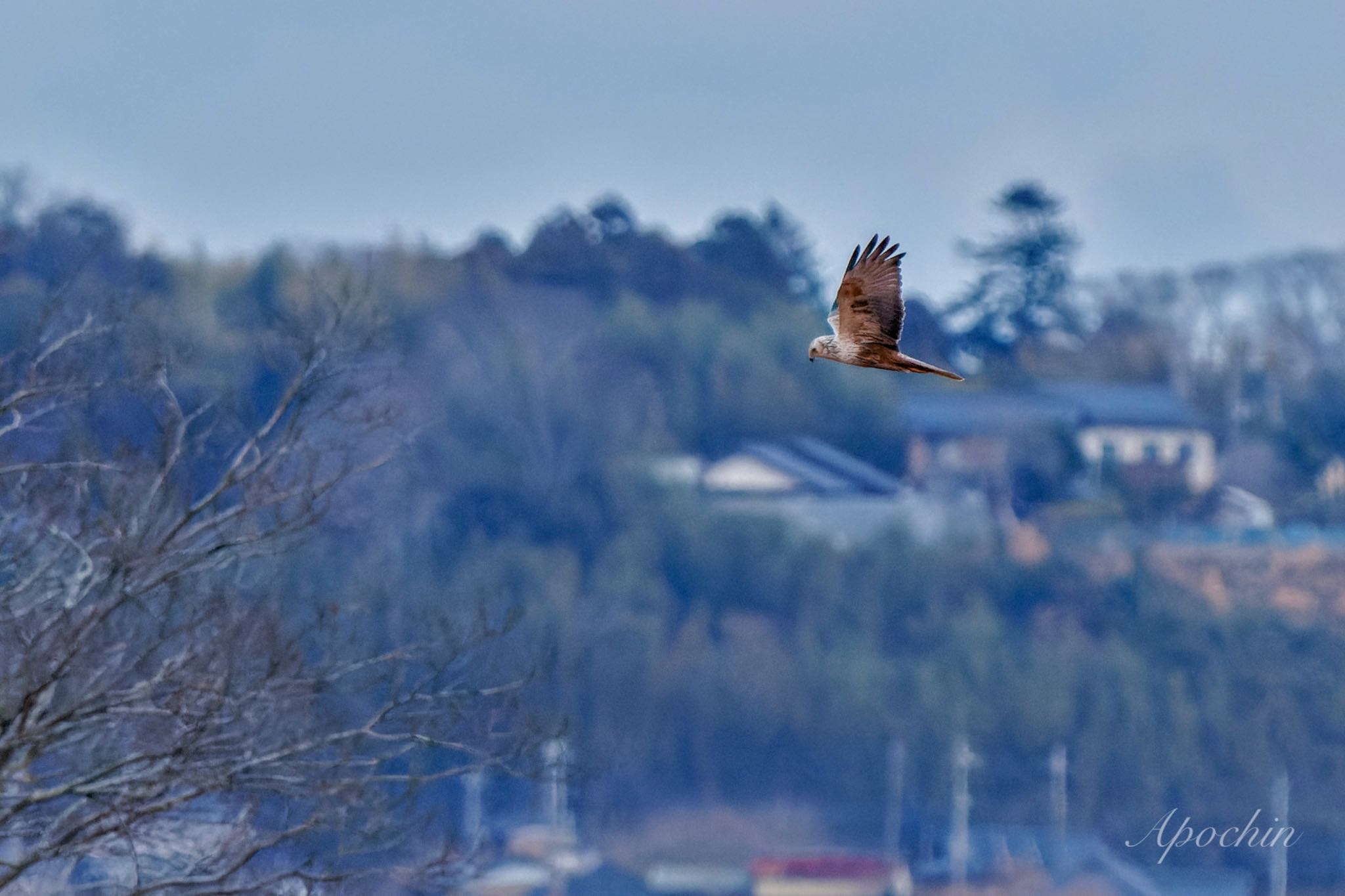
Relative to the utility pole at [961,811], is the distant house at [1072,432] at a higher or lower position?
higher

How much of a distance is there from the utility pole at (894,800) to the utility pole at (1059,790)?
9.31 ft

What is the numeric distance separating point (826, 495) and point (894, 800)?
682 inches

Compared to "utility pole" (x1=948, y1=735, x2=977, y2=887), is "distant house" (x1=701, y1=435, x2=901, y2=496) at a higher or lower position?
higher

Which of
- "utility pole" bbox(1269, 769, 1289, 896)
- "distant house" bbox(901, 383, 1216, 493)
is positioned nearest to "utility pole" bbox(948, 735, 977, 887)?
"utility pole" bbox(1269, 769, 1289, 896)

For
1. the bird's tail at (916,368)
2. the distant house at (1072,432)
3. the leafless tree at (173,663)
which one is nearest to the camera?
the bird's tail at (916,368)

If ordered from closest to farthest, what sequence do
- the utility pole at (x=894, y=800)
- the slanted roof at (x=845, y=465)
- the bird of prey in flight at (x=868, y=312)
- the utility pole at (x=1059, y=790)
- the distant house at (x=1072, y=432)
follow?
1. the bird of prey in flight at (x=868, y=312)
2. the utility pole at (x=894, y=800)
3. the utility pole at (x=1059, y=790)
4. the distant house at (x=1072, y=432)
5. the slanted roof at (x=845, y=465)

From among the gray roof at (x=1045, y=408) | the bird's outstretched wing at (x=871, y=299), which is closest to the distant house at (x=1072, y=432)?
the gray roof at (x=1045, y=408)

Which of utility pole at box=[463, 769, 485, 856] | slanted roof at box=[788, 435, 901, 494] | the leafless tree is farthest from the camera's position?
slanted roof at box=[788, 435, 901, 494]

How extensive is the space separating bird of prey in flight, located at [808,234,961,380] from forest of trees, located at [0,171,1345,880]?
287 centimetres

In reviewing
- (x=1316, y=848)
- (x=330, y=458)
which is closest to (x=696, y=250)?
(x=1316, y=848)

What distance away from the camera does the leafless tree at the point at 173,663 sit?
25.7 feet

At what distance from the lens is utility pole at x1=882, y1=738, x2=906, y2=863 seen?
36.0 m
